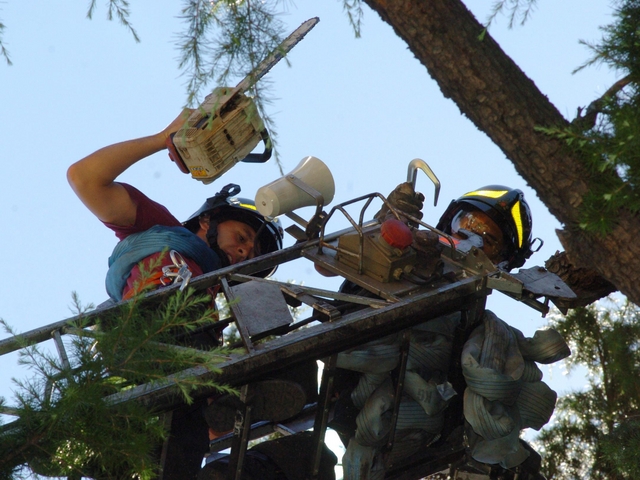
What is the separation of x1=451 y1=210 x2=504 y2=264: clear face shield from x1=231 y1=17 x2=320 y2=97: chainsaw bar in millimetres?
1843

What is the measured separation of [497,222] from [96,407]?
3.48 metres

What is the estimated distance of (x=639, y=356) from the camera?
5.80 m

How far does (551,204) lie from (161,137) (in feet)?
6.87

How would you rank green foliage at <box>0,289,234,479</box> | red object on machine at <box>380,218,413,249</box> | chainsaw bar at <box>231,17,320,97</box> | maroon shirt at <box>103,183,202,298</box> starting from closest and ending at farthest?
1. green foliage at <box>0,289,234,479</box>
2. chainsaw bar at <box>231,17,320,97</box>
3. red object on machine at <box>380,218,413,249</box>
4. maroon shirt at <box>103,183,202,298</box>

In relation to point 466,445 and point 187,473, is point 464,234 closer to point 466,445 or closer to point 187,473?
point 466,445

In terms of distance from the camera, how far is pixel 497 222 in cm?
591

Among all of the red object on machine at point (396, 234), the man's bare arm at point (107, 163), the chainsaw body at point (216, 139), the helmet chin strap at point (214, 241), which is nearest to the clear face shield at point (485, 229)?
the helmet chin strap at point (214, 241)

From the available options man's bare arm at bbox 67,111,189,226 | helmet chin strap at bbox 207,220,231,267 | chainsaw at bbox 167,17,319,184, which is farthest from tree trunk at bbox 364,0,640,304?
helmet chin strap at bbox 207,220,231,267

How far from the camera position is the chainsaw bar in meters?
3.80

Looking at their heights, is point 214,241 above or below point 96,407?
above

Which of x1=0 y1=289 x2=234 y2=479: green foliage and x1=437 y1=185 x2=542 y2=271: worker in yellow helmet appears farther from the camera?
x1=437 y1=185 x2=542 y2=271: worker in yellow helmet

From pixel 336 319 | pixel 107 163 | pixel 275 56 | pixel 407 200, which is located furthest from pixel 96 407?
pixel 407 200

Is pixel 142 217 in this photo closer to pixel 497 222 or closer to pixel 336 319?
pixel 336 319

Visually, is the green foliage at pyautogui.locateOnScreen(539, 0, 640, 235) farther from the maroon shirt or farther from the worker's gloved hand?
the maroon shirt
